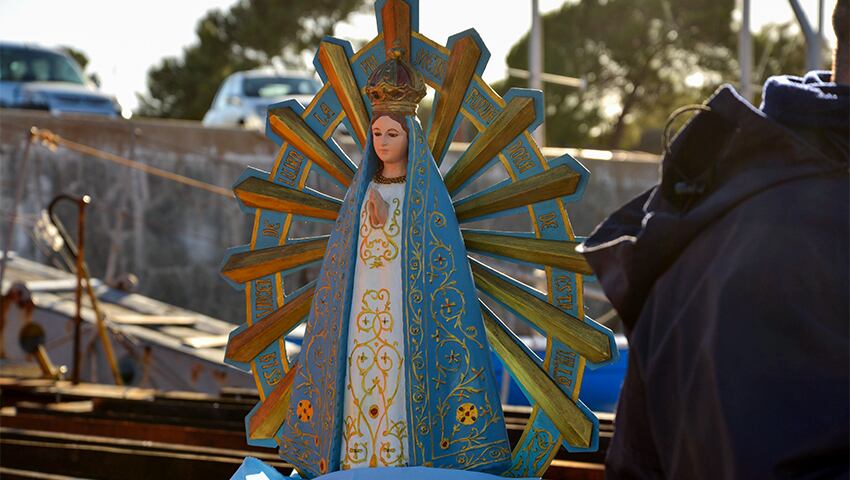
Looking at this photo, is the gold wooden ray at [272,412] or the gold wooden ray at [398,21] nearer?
the gold wooden ray at [398,21]

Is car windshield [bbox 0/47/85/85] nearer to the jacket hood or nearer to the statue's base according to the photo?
the statue's base

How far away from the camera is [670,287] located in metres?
2.30

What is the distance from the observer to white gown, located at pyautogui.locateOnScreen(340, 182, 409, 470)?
331 centimetres

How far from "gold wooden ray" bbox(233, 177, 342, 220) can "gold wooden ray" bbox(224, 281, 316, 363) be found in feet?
0.73

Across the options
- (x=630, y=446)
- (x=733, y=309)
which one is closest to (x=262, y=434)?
(x=630, y=446)

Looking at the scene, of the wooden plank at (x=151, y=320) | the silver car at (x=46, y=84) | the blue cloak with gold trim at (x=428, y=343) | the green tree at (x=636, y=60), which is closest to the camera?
the blue cloak with gold trim at (x=428, y=343)

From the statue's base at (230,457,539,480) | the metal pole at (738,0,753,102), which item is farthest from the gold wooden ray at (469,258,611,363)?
the metal pole at (738,0,753,102)

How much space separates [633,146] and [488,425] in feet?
71.2

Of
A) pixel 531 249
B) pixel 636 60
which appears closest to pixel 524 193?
pixel 531 249

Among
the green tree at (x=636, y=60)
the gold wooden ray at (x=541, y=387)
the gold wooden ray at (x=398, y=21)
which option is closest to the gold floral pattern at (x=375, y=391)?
the gold wooden ray at (x=541, y=387)

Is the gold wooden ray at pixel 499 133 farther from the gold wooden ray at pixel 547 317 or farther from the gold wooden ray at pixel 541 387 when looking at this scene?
the gold wooden ray at pixel 541 387

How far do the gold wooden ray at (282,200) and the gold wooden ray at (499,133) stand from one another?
0.39 meters

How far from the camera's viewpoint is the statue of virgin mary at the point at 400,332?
3311mm

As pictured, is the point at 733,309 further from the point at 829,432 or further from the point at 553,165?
the point at 553,165
